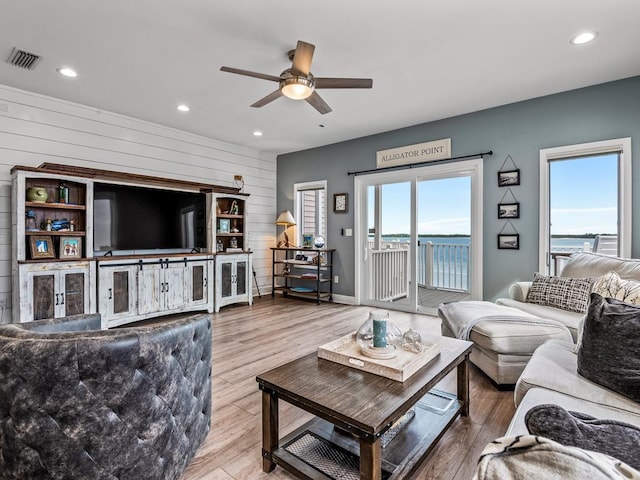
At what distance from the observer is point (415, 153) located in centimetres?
473

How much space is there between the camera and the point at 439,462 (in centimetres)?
166

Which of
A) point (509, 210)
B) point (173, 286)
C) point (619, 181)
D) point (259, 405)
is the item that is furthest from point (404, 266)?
point (259, 405)

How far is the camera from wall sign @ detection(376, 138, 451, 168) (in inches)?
177

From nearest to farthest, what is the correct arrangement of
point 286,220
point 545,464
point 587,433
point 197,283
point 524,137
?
1. point 545,464
2. point 587,433
3. point 524,137
4. point 197,283
5. point 286,220

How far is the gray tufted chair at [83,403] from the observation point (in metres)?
1.18

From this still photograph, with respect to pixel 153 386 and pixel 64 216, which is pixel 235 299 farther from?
pixel 153 386

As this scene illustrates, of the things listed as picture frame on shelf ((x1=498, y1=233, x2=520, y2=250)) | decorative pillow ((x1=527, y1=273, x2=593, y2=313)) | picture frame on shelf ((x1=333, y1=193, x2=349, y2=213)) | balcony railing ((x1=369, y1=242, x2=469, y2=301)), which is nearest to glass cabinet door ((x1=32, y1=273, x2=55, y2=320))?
picture frame on shelf ((x1=333, y1=193, x2=349, y2=213))

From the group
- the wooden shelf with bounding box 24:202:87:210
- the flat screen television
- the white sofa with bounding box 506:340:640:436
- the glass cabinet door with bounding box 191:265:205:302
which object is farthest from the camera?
the glass cabinet door with bounding box 191:265:205:302

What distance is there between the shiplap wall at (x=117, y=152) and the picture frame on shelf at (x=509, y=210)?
3906mm

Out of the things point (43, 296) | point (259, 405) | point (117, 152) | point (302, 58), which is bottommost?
point (259, 405)

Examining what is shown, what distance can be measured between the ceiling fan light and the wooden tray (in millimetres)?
1937

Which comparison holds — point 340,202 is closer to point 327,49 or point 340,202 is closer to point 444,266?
point 444,266

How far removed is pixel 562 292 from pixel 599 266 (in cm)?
36

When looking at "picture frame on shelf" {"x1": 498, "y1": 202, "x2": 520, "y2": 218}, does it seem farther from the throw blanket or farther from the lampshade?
the lampshade
